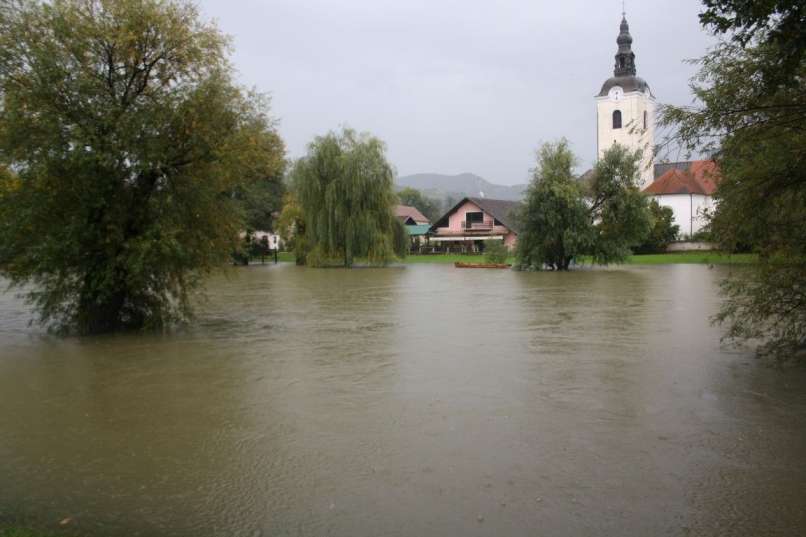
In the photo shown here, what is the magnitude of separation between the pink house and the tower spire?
21.2m

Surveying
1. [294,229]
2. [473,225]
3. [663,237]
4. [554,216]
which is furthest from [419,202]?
[554,216]

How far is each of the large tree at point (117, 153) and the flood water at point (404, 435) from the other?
1.40 m

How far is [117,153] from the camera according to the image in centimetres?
1322

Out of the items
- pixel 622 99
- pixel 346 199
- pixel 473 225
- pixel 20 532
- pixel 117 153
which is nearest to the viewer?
pixel 20 532

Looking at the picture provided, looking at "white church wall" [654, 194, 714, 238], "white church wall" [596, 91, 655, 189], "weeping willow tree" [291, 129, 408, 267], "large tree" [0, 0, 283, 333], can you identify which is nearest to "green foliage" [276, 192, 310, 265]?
"weeping willow tree" [291, 129, 408, 267]

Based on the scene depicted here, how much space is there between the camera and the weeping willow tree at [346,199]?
46.4 metres

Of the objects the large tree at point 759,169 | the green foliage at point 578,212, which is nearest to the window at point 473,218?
the green foliage at point 578,212

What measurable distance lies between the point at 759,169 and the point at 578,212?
31.8m

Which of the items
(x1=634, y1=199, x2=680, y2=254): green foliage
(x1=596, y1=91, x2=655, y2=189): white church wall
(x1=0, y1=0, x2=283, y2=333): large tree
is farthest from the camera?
(x1=596, y1=91, x2=655, y2=189): white church wall

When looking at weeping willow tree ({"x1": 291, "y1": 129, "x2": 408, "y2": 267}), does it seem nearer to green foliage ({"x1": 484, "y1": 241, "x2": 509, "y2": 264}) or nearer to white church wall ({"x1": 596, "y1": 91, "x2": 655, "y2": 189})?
green foliage ({"x1": 484, "y1": 241, "x2": 509, "y2": 264})

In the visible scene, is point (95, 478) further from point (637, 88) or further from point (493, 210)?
point (637, 88)

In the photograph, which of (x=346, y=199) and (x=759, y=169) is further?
(x=346, y=199)

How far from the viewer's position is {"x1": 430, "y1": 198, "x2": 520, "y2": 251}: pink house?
7456 cm

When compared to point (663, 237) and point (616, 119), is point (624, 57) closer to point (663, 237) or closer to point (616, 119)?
point (616, 119)
